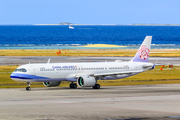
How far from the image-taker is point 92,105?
3606 cm

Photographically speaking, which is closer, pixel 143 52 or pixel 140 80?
pixel 143 52

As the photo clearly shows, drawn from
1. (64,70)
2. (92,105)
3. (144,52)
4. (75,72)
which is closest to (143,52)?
(144,52)

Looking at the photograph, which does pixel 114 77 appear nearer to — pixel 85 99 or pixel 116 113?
pixel 85 99

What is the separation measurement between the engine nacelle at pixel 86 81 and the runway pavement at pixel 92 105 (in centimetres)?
196

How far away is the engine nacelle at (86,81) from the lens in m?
49.9

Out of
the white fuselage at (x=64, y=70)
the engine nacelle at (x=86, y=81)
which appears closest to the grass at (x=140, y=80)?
the white fuselage at (x=64, y=70)

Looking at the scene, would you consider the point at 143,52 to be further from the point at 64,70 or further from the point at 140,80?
the point at 64,70

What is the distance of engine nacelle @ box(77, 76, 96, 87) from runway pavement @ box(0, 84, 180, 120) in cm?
196

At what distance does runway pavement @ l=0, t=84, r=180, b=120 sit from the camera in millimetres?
29922

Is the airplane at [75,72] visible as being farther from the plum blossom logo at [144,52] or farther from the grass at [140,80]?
the grass at [140,80]

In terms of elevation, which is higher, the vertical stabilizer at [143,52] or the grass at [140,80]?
the vertical stabilizer at [143,52]

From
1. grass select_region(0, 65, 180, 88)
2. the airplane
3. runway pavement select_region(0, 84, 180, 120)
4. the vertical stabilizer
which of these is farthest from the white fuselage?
grass select_region(0, 65, 180, 88)

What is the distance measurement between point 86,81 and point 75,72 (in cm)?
267

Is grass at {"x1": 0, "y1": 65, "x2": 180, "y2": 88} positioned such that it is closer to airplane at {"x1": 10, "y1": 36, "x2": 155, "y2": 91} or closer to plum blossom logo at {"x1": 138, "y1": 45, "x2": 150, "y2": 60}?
airplane at {"x1": 10, "y1": 36, "x2": 155, "y2": 91}
